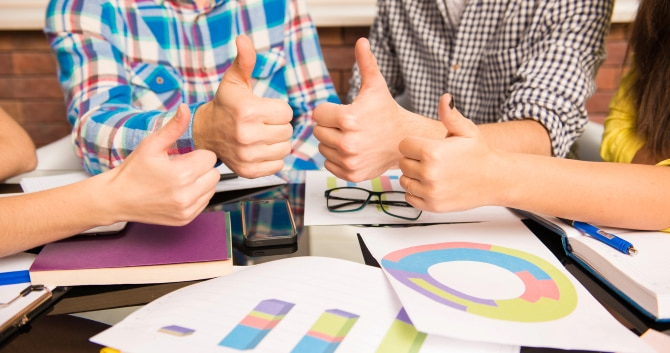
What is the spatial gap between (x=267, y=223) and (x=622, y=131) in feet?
2.44

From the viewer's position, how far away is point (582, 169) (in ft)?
2.23

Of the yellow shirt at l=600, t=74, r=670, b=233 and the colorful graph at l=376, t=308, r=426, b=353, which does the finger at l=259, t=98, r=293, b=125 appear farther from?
the yellow shirt at l=600, t=74, r=670, b=233

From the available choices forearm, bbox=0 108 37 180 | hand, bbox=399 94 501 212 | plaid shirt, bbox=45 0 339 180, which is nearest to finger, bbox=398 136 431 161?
hand, bbox=399 94 501 212

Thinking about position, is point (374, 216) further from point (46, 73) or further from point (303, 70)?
point (46, 73)

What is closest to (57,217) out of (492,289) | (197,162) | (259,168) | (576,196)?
(197,162)

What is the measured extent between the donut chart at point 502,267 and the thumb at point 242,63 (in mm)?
327

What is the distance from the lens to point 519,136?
0.97 meters

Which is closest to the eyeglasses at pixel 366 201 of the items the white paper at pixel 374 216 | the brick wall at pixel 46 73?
the white paper at pixel 374 216

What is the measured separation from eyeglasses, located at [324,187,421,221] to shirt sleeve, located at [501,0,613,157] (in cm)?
40

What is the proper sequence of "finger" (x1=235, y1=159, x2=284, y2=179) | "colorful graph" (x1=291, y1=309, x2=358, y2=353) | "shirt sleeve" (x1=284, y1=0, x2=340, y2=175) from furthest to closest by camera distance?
"shirt sleeve" (x1=284, y1=0, x2=340, y2=175) → "finger" (x1=235, y1=159, x2=284, y2=179) → "colorful graph" (x1=291, y1=309, x2=358, y2=353)

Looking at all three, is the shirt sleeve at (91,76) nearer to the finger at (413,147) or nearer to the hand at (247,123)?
the hand at (247,123)

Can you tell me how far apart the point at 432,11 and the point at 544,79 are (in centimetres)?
38

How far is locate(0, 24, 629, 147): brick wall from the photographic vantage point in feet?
5.66

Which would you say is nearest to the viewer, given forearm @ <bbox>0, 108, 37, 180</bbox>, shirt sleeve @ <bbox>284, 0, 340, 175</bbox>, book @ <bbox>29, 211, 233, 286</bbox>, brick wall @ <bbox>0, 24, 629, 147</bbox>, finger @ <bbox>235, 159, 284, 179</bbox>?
book @ <bbox>29, 211, 233, 286</bbox>
